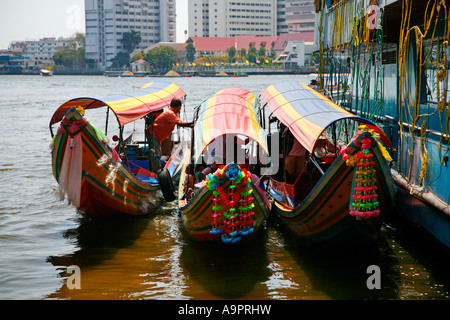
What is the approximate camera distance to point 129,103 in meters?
9.34

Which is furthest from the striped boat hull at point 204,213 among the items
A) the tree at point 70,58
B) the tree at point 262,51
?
the tree at point 70,58

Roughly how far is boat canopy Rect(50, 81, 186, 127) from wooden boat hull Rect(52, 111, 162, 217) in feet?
2.87

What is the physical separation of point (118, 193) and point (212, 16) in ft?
395

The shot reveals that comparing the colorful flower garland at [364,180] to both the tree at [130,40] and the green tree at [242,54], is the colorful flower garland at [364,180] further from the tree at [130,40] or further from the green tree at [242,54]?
the tree at [130,40]

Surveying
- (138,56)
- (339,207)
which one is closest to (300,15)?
(138,56)

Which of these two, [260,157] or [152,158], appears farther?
[152,158]

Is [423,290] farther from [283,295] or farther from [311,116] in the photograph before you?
[311,116]

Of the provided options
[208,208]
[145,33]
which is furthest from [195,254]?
[145,33]

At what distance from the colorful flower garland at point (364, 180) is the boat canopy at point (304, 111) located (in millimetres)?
593

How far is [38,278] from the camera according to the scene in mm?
6883

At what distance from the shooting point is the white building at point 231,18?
122875 millimetres

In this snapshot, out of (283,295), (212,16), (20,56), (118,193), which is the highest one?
(212,16)

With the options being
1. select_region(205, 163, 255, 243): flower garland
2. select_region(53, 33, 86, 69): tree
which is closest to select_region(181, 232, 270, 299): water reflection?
select_region(205, 163, 255, 243): flower garland

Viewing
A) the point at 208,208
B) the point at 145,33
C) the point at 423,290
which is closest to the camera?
the point at 423,290
